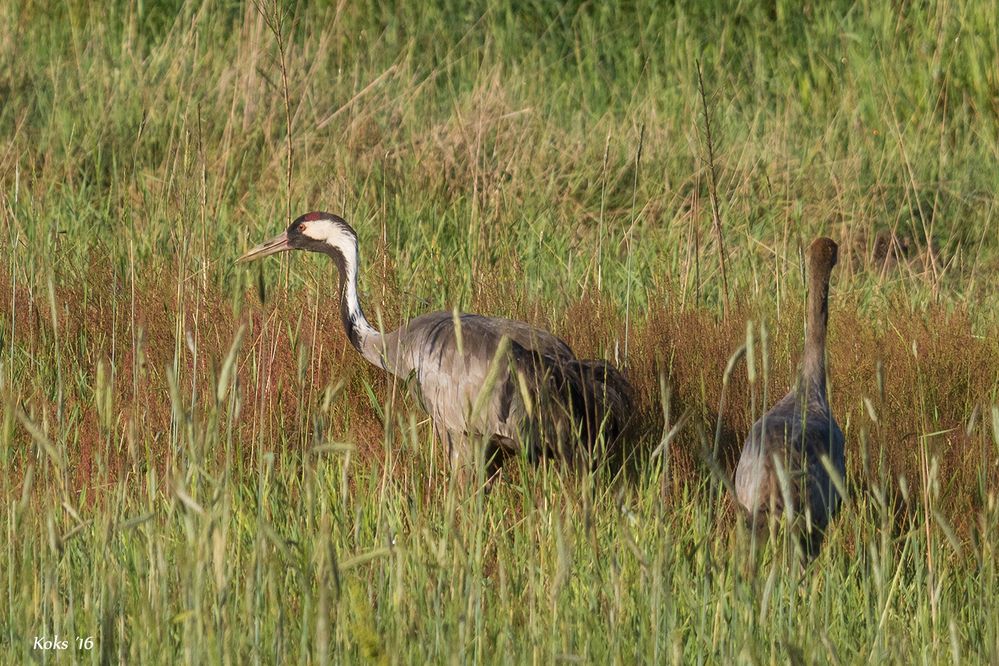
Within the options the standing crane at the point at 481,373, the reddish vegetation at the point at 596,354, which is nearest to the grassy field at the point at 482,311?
the reddish vegetation at the point at 596,354

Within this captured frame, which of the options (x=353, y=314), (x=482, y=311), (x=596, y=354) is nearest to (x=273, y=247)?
(x=353, y=314)

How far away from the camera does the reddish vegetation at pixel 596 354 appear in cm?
432

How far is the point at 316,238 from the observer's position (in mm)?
5320

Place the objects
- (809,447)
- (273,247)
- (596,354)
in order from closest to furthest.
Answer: (809,447)
(596,354)
(273,247)

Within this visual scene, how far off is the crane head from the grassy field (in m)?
0.10

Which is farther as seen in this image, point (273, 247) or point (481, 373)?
point (273, 247)

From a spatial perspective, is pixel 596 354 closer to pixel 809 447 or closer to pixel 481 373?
pixel 481 373

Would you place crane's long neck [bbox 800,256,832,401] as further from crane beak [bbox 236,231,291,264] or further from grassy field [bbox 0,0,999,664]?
crane beak [bbox 236,231,291,264]

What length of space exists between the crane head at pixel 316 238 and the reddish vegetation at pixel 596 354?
0.19 metres

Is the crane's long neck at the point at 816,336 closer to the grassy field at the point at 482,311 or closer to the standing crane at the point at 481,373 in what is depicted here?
the grassy field at the point at 482,311

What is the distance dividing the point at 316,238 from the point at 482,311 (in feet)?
2.21

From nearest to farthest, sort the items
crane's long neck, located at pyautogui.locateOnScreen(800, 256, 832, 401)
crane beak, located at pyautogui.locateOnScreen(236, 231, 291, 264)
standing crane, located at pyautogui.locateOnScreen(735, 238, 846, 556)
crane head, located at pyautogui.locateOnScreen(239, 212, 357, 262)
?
1. standing crane, located at pyautogui.locateOnScreen(735, 238, 846, 556)
2. crane's long neck, located at pyautogui.locateOnScreen(800, 256, 832, 401)
3. crane head, located at pyautogui.locateOnScreen(239, 212, 357, 262)
4. crane beak, located at pyautogui.locateOnScreen(236, 231, 291, 264)

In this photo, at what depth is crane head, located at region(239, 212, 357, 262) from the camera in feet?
17.2

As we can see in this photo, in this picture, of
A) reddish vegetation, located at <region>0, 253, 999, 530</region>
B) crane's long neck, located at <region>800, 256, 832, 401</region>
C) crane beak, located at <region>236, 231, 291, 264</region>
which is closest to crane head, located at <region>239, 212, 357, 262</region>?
crane beak, located at <region>236, 231, 291, 264</region>
